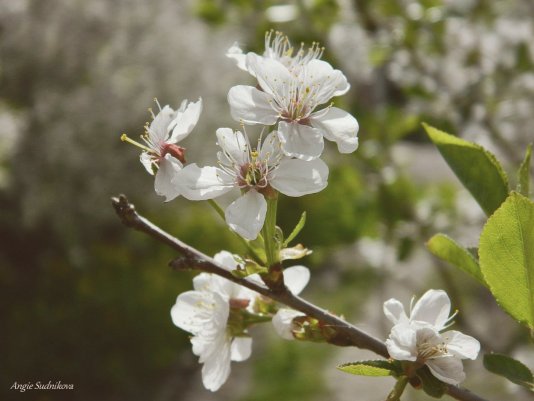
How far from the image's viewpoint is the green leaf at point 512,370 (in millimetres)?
516

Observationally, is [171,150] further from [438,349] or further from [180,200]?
[180,200]

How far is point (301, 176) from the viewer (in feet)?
1.67

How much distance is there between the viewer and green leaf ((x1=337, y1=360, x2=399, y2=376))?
46 centimetres

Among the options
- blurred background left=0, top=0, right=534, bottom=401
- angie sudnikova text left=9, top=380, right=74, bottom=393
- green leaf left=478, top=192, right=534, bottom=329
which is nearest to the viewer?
green leaf left=478, top=192, right=534, bottom=329

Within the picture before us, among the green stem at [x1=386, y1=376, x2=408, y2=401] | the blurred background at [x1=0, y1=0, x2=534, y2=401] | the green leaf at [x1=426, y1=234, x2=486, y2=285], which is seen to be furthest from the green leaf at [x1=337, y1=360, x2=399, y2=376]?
the blurred background at [x1=0, y1=0, x2=534, y2=401]

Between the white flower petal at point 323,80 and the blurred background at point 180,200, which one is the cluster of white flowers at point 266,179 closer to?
the white flower petal at point 323,80

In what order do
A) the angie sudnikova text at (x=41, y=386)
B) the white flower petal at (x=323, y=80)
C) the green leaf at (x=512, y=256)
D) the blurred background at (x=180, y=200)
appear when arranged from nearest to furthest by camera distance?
the green leaf at (x=512, y=256) → the white flower petal at (x=323, y=80) → the angie sudnikova text at (x=41, y=386) → the blurred background at (x=180, y=200)

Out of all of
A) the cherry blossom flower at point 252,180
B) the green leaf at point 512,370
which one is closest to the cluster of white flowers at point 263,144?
the cherry blossom flower at point 252,180

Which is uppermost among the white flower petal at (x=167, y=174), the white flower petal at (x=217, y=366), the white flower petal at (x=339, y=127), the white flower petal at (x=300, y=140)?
the white flower petal at (x=300, y=140)

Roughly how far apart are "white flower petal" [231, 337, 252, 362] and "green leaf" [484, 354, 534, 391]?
22 cm

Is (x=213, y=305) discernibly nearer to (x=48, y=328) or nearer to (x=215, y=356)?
(x=215, y=356)

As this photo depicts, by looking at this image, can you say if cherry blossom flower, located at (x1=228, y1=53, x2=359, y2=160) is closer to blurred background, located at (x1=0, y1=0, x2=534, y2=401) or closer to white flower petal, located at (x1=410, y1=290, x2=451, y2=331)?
white flower petal, located at (x1=410, y1=290, x2=451, y2=331)

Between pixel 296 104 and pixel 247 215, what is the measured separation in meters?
0.12

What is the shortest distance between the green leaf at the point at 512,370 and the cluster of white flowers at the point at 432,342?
1.8 inches
